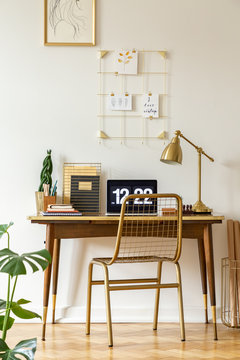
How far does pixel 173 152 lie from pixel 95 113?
65cm

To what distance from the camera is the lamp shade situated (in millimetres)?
3413

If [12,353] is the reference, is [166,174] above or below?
above

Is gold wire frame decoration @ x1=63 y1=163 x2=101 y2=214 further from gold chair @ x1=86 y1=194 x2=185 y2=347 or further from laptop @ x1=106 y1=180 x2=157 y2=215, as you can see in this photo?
gold chair @ x1=86 y1=194 x2=185 y2=347

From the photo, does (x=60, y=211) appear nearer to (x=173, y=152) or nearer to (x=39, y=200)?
(x=39, y=200)

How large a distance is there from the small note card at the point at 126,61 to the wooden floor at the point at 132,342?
1712 mm

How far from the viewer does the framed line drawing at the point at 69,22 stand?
3.72 meters

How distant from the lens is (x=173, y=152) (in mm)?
3422

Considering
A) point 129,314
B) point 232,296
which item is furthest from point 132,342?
point 232,296

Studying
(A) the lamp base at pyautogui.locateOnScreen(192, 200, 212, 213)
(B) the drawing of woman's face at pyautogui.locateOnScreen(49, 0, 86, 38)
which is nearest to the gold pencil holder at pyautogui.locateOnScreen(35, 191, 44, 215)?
(A) the lamp base at pyautogui.locateOnScreen(192, 200, 212, 213)

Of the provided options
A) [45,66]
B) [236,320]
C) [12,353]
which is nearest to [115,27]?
[45,66]

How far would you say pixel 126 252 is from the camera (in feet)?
11.8

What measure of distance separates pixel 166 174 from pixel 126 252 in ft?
1.97

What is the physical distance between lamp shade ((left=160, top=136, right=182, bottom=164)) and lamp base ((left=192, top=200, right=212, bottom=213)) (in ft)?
0.95

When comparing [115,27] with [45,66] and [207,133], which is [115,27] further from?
[207,133]
